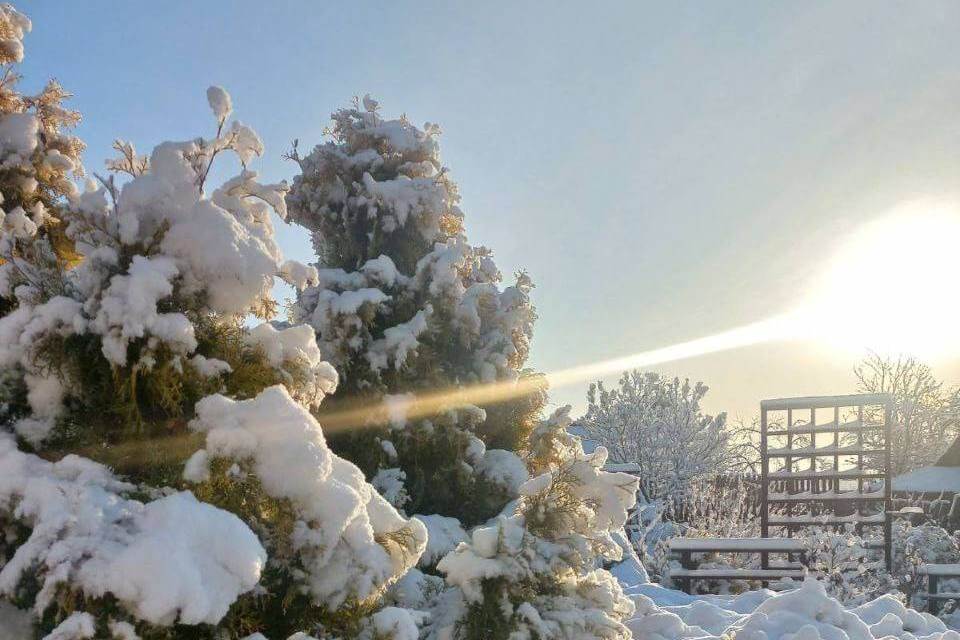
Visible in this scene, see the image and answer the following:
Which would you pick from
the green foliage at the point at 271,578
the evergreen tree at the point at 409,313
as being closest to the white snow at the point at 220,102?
the green foliage at the point at 271,578

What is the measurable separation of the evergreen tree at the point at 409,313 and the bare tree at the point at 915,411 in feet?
82.9

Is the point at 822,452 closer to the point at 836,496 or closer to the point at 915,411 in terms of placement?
the point at 836,496

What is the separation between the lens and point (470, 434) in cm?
538

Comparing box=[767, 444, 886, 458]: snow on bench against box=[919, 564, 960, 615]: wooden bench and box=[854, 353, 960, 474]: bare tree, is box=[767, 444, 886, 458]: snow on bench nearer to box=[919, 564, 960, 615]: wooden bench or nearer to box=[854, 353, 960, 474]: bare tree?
box=[919, 564, 960, 615]: wooden bench

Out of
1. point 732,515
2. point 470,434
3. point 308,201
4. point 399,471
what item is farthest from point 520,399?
point 732,515

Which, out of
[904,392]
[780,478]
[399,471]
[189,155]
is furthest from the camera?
[904,392]

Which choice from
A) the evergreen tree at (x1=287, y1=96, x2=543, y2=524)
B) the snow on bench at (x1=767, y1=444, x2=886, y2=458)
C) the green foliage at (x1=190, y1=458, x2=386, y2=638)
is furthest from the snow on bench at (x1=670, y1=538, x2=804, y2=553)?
the green foliage at (x1=190, y1=458, x2=386, y2=638)

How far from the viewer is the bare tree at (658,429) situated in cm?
A: 1745

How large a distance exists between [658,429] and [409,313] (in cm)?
1379

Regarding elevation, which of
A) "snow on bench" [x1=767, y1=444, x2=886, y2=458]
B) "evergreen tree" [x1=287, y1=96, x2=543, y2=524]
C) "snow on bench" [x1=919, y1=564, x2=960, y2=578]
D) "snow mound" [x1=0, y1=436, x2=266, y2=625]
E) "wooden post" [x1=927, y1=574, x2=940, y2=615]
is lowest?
"wooden post" [x1=927, y1=574, x2=940, y2=615]

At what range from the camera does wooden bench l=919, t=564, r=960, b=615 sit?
9242 millimetres

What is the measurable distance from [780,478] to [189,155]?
11379mm

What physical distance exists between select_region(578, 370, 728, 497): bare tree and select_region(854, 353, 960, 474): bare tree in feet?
37.1

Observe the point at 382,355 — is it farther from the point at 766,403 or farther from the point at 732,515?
the point at 732,515
